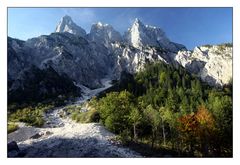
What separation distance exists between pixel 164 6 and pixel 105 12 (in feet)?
8.81

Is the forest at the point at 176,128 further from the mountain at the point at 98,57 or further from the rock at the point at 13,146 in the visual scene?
the mountain at the point at 98,57

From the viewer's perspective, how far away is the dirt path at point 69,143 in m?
14.8

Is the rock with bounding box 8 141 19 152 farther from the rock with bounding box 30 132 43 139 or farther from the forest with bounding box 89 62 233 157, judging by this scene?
the forest with bounding box 89 62 233 157

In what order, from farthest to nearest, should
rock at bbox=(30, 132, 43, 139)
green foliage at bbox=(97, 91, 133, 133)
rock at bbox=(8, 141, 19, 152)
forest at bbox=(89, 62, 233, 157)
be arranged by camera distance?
green foliage at bbox=(97, 91, 133, 133) < rock at bbox=(30, 132, 43, 139) < forest at bbox=(89, 62, 233, 157) < rock at bbox=(8, 141, 19, 152)

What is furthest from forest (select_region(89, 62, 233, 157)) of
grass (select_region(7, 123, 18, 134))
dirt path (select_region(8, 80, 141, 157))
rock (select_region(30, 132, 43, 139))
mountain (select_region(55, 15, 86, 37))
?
mountain (select_region(55, 15, 86, 37))

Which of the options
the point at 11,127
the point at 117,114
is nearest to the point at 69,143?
the point at 11,127

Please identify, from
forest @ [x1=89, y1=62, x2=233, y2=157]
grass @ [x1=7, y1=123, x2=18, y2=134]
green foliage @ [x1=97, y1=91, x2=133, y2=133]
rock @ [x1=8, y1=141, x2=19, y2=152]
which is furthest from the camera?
green foliage @ [x1=97, y1=91, x2=133, y2=133]

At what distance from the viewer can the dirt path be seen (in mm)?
14766

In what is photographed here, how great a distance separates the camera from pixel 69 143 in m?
15.8

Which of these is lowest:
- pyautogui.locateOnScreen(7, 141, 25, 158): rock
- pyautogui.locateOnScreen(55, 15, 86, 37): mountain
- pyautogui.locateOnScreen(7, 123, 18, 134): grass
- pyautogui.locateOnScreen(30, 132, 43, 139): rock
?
pyautogui.locateOnScreen(7, 141, 25, 158): rock

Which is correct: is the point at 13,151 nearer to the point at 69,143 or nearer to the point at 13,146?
the point at 13,146
